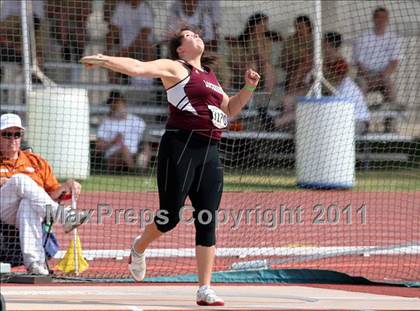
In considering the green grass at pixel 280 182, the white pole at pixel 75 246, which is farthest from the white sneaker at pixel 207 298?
the green grass at pixel 280 182

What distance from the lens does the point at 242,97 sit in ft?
27.3

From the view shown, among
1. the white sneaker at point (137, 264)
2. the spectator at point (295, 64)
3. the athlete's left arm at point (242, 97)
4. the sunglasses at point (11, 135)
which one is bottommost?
the white sneaker at point (137, 264)

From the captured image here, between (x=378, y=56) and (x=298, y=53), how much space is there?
47.7 inches

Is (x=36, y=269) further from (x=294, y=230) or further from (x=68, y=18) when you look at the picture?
(x=68, y=18)

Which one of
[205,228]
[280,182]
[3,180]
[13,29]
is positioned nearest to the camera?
[205,228]

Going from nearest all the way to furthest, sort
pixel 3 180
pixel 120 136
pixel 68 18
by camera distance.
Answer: pixel 3 180 → pixel 68 18 → pixel 120 136

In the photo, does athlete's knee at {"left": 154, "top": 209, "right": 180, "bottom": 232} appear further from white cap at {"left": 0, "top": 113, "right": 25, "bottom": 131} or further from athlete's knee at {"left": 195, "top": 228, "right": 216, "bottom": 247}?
white cap at {"left": 0, "top": 113, "right": 25, "bottom": 131}

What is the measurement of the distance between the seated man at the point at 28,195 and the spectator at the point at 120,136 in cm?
647

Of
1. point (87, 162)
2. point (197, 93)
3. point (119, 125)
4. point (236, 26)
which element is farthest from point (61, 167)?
point (197, 93)

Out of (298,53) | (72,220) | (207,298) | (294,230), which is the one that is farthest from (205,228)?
(298,53)

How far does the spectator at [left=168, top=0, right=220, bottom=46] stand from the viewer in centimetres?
1316

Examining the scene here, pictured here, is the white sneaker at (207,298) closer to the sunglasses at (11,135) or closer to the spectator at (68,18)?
the sunglasses at (11,135)

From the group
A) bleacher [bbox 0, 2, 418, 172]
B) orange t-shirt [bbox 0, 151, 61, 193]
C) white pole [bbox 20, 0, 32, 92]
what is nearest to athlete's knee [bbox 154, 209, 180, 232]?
orange t-shirt [bbox 0, 151, 61, 193]

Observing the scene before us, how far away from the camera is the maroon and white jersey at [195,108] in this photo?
7992 millimetres
